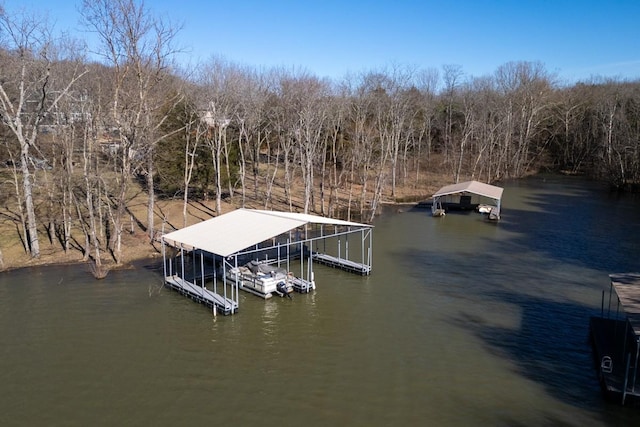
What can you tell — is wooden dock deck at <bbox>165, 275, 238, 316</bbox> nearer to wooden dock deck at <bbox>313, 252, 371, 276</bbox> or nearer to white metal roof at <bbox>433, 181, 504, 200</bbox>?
wooden dock deck at <bbox>313, 252, 371, 276</bbox>

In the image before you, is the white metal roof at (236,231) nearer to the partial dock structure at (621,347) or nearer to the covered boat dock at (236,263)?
the covered boat dock at (236,263)

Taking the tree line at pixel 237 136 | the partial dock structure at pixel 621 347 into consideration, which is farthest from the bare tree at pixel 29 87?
the partial dock structure at pixel 621 347

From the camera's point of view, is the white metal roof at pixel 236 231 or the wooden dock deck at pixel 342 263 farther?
the wooden dock deck at pixel 342 263

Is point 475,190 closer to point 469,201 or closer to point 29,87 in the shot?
point 469,201

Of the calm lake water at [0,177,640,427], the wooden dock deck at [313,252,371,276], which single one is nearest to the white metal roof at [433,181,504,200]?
the calm lake water at [0,177,640,427]

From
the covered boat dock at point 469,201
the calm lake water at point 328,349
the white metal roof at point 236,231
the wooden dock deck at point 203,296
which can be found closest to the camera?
the calm lake water at point 328,349

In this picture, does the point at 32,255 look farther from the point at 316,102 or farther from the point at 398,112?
the point at 398,112

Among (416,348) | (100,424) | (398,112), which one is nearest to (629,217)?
(398,112)
